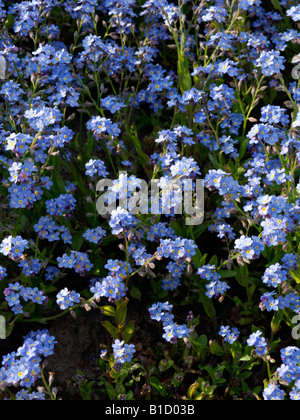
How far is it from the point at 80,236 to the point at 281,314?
1.44 meters

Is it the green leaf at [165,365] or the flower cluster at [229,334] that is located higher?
the flower cluster at [229,334]

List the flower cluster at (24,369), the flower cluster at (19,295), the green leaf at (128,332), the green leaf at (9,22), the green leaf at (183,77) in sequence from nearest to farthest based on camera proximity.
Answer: the flower cluster at (24,369)
the flower cluster at (19,295)
the green leaf at (128,332)
the green leaf at (183,77)
the green leaf at (9,22)

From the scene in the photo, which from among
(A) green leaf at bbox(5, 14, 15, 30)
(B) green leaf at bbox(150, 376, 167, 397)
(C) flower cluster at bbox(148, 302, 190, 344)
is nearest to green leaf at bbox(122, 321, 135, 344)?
(C) flower cluster at bbox(148, 302, 190, 344)

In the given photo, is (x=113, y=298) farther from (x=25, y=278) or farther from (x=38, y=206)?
(x=38, y=206)

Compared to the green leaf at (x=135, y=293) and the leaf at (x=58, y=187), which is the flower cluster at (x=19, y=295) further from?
the leaf at (x=58, y=187)

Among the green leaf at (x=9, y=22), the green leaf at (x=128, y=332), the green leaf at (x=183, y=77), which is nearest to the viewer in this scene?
the green leaf at (x=128, y=332)

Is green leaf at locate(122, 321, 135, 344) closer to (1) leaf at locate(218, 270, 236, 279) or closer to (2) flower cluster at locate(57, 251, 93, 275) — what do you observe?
(2) flower cluster at locate(57, 251, 93, 275)

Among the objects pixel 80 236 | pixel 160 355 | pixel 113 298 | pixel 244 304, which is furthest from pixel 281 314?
pixel 80 236

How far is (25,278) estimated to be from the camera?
12.1 feet

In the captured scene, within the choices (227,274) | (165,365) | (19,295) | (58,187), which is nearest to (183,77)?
(58,187)

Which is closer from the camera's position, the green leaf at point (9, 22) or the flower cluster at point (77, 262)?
the flower cluster at point (77, 262)

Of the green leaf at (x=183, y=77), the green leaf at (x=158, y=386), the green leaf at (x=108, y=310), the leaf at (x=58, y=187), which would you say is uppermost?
the green leaf at (x=183, y=77)

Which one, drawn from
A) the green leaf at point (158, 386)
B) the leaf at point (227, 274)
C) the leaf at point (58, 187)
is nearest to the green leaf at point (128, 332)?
the green leaf at point (158, 386)

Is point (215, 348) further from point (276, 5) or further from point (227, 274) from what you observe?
point (276, 5)
